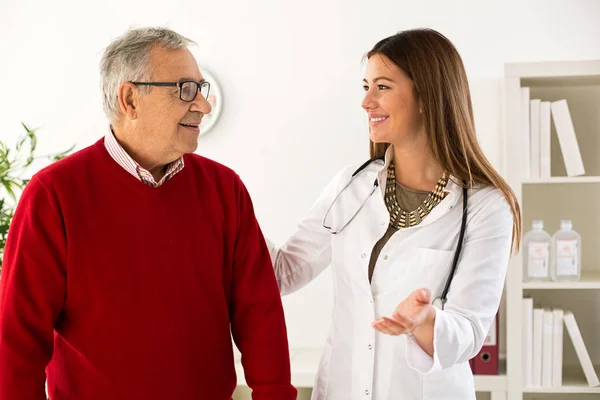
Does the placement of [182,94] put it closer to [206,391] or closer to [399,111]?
[399,111]

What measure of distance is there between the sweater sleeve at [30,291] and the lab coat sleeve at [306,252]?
0.67m

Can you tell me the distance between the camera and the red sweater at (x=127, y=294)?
1450 millimetres

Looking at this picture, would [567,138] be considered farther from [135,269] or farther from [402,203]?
[135,269]

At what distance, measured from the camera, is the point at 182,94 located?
156 cm

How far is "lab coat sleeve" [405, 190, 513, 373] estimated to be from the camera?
1482 mm

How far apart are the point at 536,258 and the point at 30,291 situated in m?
1.90

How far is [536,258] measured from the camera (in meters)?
2.68

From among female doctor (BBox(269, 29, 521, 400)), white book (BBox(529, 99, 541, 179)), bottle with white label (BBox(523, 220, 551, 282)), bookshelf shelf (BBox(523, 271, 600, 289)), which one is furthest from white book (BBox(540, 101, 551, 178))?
female doctor (BBox(269, 29, 521, 400))

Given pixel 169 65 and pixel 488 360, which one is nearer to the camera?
pixel 169 65

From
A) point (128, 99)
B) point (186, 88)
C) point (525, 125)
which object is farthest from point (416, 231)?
point (525, 125)

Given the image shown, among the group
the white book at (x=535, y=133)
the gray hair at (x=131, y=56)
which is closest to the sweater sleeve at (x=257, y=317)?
the gray hair at (x=131, y=56)

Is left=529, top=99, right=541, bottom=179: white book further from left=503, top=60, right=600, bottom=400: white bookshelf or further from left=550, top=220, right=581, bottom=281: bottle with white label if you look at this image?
left=550, top=220, right=581, bottom=281: bottle with white label

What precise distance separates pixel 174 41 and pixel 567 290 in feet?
6.81

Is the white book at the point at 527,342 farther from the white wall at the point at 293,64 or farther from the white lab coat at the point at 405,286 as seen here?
the white lab coat at the point at 405,286
